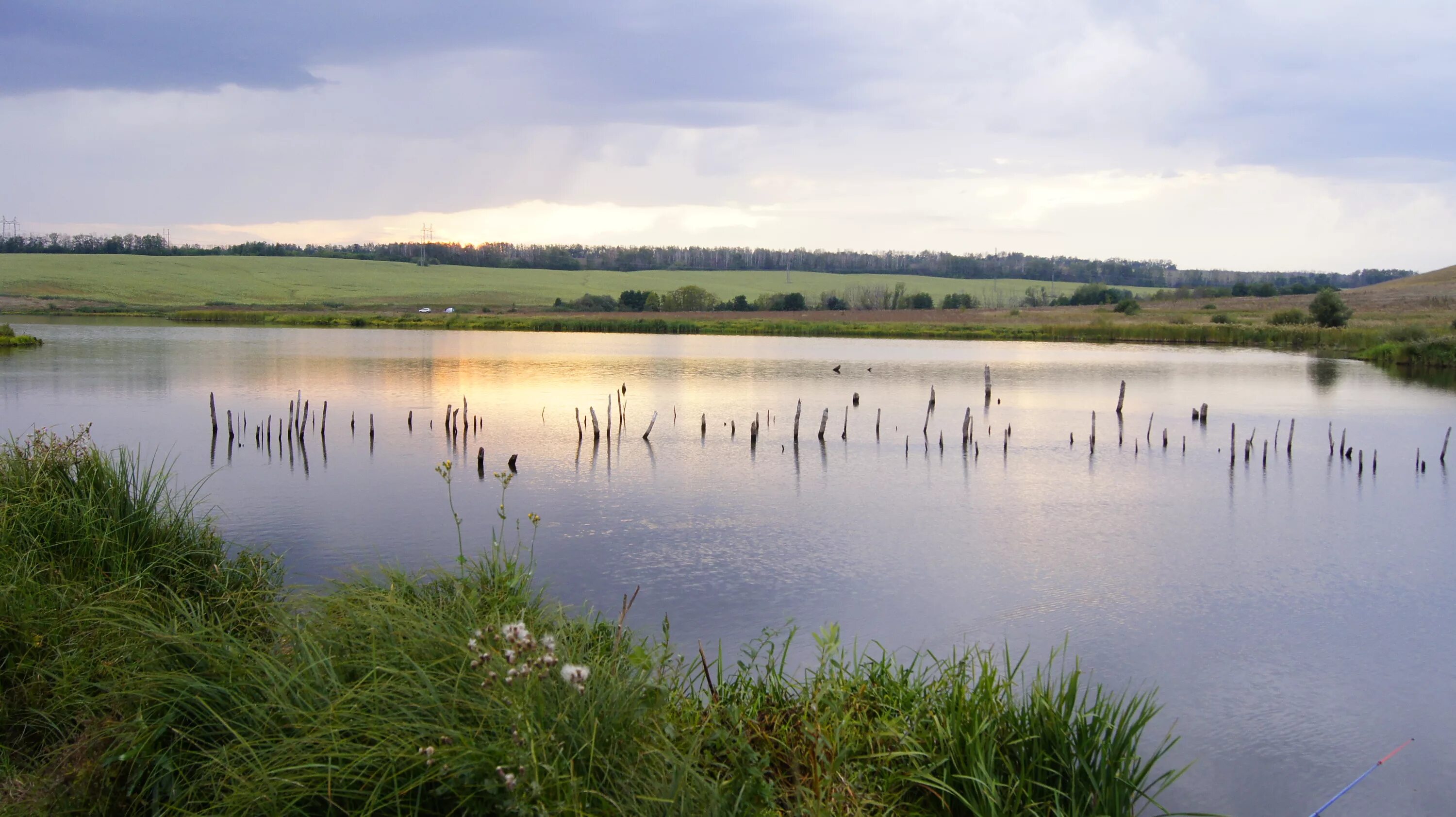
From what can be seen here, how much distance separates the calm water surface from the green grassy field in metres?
47.3

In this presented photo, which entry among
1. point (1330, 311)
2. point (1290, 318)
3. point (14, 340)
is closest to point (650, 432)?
point (14, 340)

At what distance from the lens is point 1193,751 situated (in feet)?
24.0

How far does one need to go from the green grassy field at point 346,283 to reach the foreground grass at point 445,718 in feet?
245

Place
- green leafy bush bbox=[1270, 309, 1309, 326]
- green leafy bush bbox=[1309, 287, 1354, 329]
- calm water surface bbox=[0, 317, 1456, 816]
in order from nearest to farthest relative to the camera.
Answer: calm water surface bbox=[0, 317, 1456, 816]
green leafy bush bbox=[1309, 287, 1354, 329]
green leafy bush bbox=[1270, 309, 1309, 326]

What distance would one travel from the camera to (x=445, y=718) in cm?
403

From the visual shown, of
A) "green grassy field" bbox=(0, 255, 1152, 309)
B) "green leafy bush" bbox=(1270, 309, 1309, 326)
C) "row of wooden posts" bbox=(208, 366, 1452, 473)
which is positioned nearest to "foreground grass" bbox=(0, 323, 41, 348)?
"row of wooden posts" bbox=(208, 366, 1452, 473)

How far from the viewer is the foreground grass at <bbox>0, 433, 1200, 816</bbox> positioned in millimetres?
3908

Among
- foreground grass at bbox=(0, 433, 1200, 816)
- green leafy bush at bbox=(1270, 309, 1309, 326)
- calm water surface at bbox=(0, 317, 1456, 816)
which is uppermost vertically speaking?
green leafy bush at bbox=(1270, 309, 1309, 326)

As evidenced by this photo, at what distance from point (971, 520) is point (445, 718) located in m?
11.5

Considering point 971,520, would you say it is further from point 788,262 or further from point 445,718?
point 788,262

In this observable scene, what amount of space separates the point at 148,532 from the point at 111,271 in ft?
289

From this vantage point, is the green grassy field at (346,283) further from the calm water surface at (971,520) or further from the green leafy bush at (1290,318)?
the calm water surface at (971,520)

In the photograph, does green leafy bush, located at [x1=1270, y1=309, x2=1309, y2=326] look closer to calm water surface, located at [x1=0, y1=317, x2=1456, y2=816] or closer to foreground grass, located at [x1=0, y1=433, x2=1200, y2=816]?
calm water surface, located at [x1=0, y1=317, x2=1456, y2=816]

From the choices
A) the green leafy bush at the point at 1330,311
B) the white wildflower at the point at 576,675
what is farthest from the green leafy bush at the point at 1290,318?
the white wildflower at the point at 576,675
